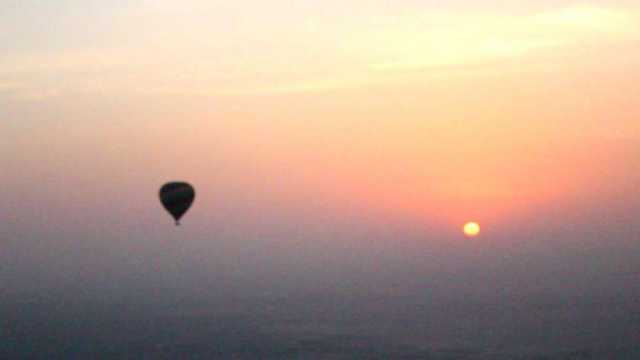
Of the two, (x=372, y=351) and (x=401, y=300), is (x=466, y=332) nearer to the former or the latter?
(x=372, y=351)

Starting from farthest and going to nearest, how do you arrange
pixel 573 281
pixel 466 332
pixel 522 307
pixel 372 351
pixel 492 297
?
1. pixel 573 281
2. pixel 492 297
3. pixel 522 307
4. pixel 466 332
5. pixel 372 351

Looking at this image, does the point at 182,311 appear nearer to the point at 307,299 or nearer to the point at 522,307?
the point at 307,299

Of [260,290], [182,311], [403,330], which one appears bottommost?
[403,330]

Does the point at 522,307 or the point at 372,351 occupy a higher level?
the point at 522,307

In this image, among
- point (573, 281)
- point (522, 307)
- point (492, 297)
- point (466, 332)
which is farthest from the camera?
point (573, 281)

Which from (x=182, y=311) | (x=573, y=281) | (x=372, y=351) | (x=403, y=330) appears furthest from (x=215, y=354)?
(x=573, y=281)

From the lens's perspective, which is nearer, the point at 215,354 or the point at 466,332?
the point at 215,354
